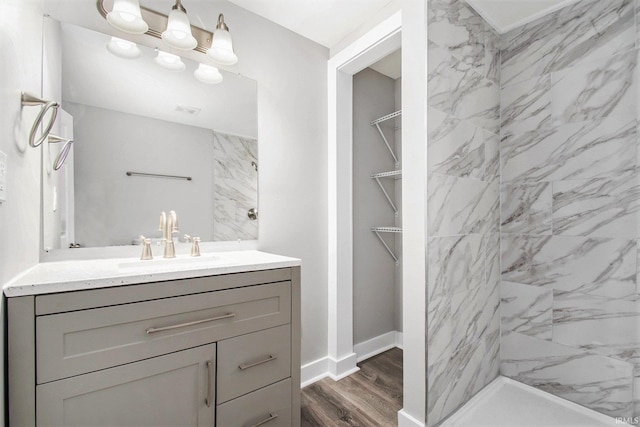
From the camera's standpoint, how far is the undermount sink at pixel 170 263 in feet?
4.17

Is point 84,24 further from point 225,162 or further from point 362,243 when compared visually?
point 362,243

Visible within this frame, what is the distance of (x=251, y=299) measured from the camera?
3.99 feet

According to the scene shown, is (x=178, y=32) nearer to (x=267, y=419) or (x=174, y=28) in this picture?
(x=174, y=28)

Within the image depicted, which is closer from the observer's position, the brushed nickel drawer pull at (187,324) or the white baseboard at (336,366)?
the brushed nickel drawer pull at (187,324)

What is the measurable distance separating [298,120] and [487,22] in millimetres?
1436

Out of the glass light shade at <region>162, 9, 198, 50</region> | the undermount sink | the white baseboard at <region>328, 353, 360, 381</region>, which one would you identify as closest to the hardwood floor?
the white baseboard at <region>328, 353, 360, 381</region>

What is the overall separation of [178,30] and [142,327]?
4.55 ft

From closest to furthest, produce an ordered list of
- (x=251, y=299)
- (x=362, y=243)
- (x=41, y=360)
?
(x=41, y=360)
(x=251, y=299)
(x=362, y=243)

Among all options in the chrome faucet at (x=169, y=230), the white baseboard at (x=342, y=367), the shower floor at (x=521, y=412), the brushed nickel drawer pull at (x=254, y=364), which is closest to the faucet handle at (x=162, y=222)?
the chrome faucet at (x=169, y=230)

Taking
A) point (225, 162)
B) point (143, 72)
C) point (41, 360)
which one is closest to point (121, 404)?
point (41, 360)

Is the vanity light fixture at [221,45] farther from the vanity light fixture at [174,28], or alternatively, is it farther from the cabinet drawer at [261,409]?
Answer: the cabinet drawer at [261,409]

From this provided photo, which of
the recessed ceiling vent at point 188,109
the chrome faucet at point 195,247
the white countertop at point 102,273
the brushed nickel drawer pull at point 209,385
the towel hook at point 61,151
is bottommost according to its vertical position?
the brushed nickel drawer pull at point 209,385

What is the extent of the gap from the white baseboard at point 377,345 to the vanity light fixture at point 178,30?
92.4 inches

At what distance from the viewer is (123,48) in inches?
56.8
